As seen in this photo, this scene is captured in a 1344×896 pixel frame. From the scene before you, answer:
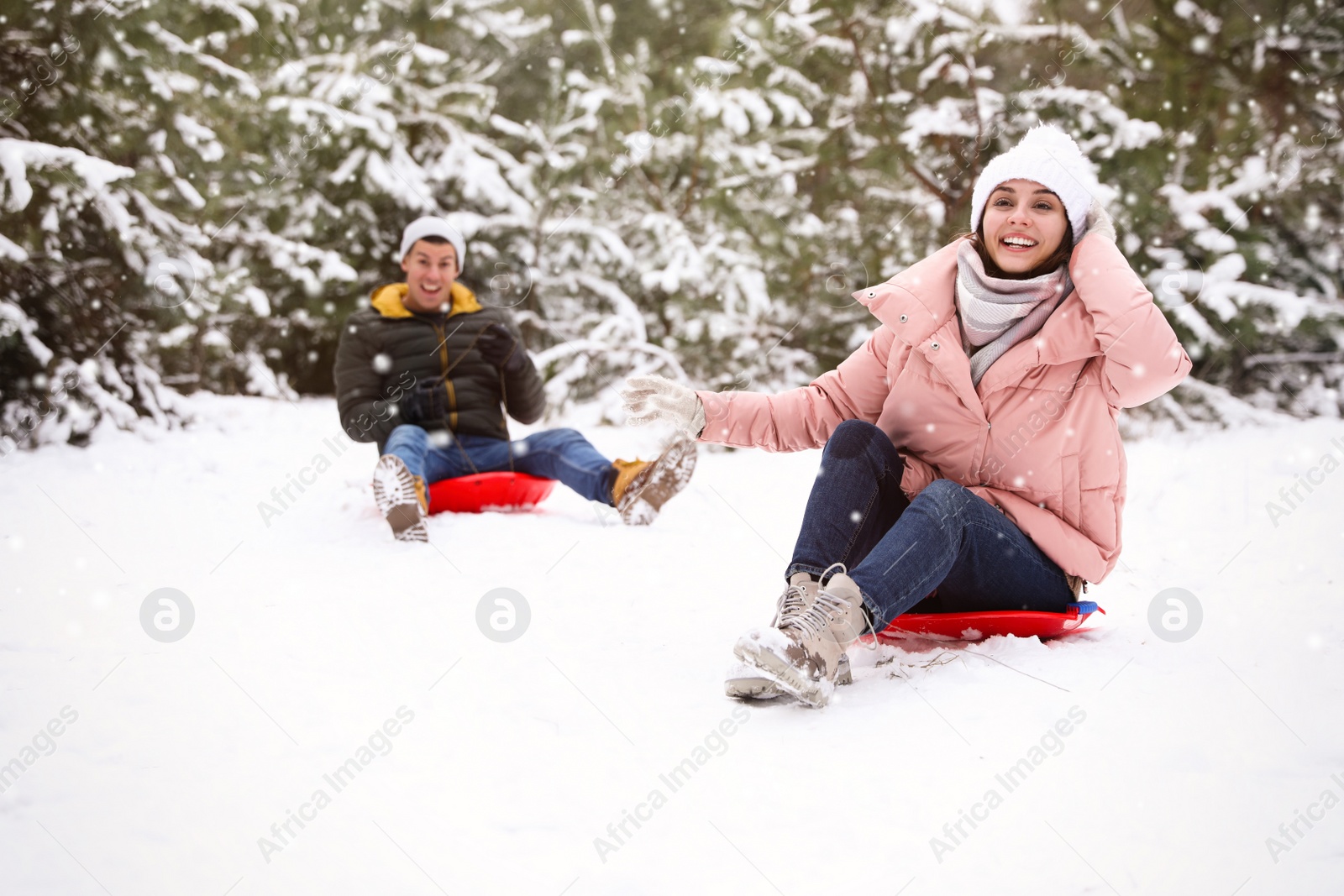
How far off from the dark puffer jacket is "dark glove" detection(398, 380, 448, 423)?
2 cm

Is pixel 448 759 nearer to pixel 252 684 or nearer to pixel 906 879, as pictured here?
pixel 252 684

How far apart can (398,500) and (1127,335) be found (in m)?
2.45

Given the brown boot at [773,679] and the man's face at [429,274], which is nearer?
the brown boot at [773,679]

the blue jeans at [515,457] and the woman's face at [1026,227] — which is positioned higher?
the woman's face at [1026,227]

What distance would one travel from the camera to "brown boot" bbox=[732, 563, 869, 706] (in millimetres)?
1708

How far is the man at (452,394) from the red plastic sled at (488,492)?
0.09 metres

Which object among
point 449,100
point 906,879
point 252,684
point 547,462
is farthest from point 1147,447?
point 449,100

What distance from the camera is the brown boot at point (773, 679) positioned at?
1.76 m

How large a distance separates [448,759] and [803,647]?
29.4 inches

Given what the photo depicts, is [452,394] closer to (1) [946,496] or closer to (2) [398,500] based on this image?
(2) [398,500]

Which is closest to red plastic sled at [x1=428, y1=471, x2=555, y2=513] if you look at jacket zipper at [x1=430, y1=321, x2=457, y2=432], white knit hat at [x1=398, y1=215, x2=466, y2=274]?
jacket zipper at [x1=430, y1=321, x2=457, y2=432]

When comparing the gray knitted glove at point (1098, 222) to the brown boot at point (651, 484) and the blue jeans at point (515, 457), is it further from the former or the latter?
the blue jeans at point (515, 457)

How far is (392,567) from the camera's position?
9.36ft

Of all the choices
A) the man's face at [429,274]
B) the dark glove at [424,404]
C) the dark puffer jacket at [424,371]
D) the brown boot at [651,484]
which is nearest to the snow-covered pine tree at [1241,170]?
the brown boot at [651,484]
